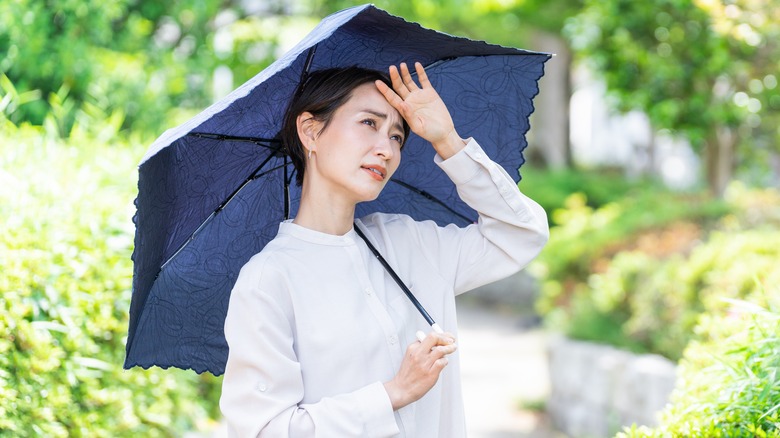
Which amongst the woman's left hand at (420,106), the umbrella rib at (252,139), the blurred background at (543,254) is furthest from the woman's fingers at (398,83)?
the blurred background at (543,254)

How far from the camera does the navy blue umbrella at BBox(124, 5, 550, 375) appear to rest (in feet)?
7.73

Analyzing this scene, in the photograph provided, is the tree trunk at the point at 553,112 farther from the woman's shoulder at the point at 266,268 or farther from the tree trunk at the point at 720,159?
the woman's shoulder at the point at 266,268

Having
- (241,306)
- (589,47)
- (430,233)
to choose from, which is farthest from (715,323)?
(589,47)

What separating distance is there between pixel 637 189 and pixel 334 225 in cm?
1375

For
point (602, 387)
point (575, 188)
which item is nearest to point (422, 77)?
point (602, 387)

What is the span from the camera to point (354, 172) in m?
2.30

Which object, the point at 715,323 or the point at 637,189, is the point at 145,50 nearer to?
the point at 715,323

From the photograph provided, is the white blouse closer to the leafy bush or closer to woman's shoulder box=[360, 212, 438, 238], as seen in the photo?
woman's shoulder box=[360, 212, 438, 238]

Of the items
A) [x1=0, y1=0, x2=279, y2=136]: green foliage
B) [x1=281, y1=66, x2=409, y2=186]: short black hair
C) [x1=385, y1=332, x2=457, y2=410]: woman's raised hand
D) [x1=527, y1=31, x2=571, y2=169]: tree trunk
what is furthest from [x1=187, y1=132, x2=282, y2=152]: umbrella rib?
[x1=527, y1=31, x2=571, y2=169]: tree trunk

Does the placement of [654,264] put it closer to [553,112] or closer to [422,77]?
[422,77]

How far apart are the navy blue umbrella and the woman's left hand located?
11 centimetres

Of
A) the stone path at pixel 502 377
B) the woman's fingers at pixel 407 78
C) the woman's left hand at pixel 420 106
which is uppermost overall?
the woman's fingers at pixel 407 78

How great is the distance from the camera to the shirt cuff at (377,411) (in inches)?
83.0

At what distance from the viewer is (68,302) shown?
12.0 ft
